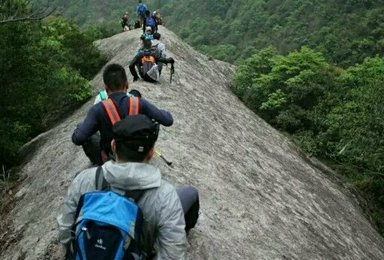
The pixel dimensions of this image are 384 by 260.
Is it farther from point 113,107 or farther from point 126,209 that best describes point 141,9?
point 126,209

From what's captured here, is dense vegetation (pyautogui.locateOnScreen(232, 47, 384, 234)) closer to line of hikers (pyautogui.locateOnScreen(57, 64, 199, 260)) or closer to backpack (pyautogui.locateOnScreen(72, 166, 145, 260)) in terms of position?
line of hikers (pyautogui.locateOnScreen(57, 64, 199, 260))

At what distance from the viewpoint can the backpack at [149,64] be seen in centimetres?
1605

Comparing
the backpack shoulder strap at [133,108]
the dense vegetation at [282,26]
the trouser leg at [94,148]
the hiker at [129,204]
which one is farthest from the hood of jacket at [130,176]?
the dense vegetation at [282,26]

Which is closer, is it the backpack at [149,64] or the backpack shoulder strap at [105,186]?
the backpack shoulder strap at [105,186]

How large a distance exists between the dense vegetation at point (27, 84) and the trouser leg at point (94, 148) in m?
5.09

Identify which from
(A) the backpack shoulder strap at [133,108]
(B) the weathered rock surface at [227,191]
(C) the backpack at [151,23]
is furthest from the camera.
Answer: (C) the backpack at [151,23]

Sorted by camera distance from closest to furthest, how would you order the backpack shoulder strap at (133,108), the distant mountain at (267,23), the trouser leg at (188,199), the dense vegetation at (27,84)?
the trouser leg at (188,199)
the backpack shoulder strap at (133,108)
the dense vegetation at (27,84)
the distant mountain at (267,23)

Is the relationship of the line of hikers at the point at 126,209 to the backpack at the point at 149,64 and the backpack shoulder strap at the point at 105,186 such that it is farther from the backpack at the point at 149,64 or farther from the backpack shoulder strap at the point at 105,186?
the backpack at the point at 149,64

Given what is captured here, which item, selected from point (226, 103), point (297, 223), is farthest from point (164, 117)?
point (226, 103)

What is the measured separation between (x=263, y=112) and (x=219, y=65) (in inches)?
263

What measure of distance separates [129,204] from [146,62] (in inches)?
493

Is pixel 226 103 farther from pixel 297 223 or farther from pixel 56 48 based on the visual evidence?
pixel 297 223

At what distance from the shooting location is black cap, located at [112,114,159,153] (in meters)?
4.02

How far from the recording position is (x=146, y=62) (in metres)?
16.1
